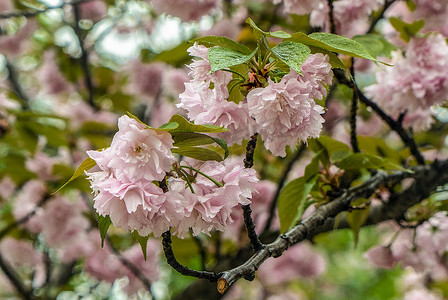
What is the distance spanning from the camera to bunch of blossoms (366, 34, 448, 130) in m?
1.37

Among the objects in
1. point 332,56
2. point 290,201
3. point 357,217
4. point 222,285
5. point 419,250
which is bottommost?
point 419,250

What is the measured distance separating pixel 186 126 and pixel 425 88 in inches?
35.7

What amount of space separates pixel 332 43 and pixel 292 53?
0.27ft

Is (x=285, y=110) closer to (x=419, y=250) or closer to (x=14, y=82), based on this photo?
(x=419, y=250)

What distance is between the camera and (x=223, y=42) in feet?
2.57

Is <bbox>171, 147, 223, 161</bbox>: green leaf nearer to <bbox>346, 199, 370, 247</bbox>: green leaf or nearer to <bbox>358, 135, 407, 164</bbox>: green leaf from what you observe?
<bbox>346, 199, 370, 247</bbox>: green leaf

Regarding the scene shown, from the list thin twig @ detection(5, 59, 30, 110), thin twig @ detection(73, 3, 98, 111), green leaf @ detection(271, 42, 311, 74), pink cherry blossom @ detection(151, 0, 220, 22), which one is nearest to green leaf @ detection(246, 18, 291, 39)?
green leaf @ detection(271, 42, 311, 74)

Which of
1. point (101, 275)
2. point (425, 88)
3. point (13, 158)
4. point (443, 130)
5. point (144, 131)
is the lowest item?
point (101, 275)

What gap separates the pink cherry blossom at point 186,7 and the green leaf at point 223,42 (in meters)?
1.04

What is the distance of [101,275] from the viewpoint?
234 centimetres

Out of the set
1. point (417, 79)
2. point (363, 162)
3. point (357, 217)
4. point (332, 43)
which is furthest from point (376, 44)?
point (332, 43)

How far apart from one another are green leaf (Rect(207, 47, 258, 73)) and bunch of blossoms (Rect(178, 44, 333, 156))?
0.05 metres

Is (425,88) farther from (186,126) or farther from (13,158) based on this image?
(13,158)

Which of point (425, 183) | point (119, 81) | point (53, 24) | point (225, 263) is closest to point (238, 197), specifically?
point (425, 183)
